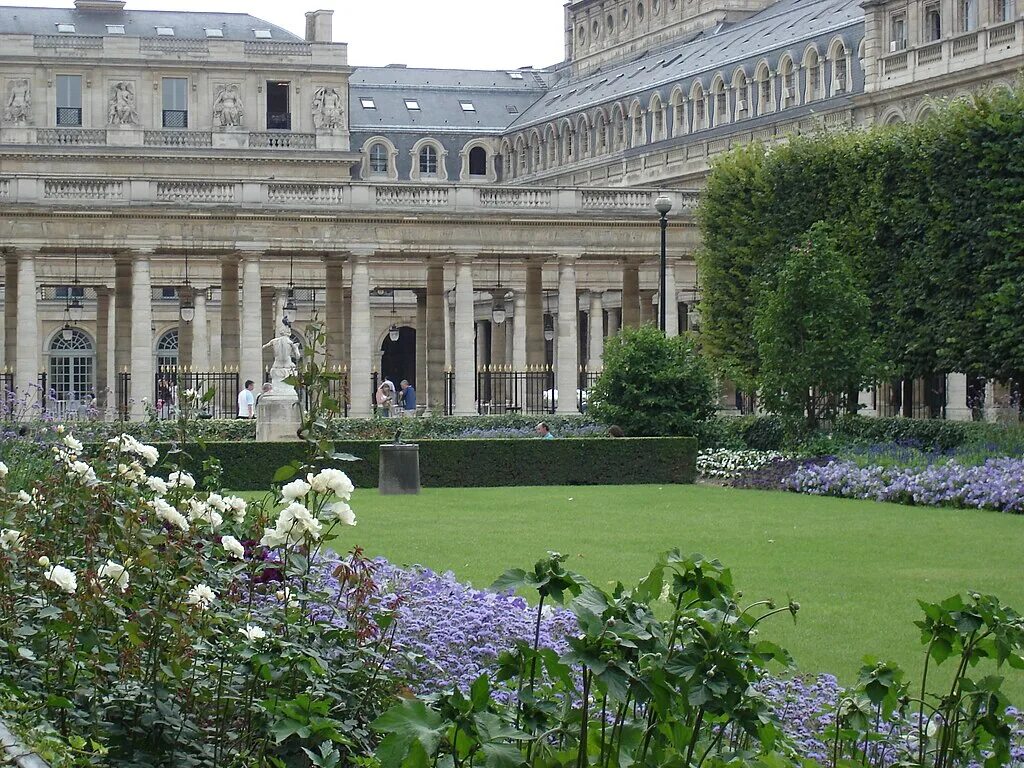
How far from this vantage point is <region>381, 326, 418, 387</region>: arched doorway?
86.6 m

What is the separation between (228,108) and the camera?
8050cm

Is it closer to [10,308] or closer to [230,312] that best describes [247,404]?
[230,312]

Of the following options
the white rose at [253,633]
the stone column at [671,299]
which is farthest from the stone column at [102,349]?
the white rose at [253,633]

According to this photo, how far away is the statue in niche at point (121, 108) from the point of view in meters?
78.8

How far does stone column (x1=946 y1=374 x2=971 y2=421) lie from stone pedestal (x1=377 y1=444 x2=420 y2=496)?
26.2 metres

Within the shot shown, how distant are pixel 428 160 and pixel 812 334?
6468 cm

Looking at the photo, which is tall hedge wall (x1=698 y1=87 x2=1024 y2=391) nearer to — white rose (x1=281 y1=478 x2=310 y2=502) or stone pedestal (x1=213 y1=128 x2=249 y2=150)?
white rose (x1=281 y1=478 x2=310 y2=502)

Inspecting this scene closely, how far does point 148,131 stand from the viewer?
79.1m

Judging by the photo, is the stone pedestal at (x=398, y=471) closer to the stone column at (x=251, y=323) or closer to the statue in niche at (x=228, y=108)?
the stone column at (x=251, y=323)

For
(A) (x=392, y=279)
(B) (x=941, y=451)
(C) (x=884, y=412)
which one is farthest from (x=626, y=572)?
(A) (x=392, y=279)

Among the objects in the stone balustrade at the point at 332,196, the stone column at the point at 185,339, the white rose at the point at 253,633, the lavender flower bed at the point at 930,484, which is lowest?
the lavender flower bed at the point at 930,484

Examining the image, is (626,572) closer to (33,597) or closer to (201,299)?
(33,597)

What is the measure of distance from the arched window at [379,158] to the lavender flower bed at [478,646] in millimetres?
81121

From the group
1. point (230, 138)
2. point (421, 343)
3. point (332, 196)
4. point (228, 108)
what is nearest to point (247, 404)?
point (332, 196)
